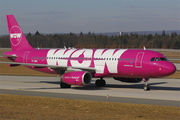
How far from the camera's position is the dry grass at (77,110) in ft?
51.5

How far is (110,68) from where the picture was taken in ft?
95.2

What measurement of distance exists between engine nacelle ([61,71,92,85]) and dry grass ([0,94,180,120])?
19.7ft

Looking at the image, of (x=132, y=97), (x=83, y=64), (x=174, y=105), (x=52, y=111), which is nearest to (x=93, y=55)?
(x=83, y=64)

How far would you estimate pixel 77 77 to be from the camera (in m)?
27.9

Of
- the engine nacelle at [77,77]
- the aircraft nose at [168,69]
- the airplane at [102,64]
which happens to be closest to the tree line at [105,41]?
the airplane at [102,64]

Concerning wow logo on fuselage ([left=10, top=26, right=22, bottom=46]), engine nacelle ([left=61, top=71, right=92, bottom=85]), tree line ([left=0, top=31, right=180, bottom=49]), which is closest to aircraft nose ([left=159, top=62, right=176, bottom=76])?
engine nacelle ([left=61, top=71, right=92, bottom=85])

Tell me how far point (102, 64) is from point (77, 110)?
12.1 metres

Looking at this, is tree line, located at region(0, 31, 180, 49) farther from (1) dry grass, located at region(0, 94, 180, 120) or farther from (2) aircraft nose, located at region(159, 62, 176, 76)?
(1) dry grass, located at region(0, 94, 180, 120)

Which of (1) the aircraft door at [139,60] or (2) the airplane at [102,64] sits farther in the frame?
(1) the aircraft door at [139,60]

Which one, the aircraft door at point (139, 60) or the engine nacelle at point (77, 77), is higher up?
the aircraft door at point (139, 60)

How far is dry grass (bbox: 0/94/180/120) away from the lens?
1569cm

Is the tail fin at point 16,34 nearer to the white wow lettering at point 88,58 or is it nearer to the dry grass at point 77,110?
the white wow lettering at point 88,58

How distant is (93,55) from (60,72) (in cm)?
352

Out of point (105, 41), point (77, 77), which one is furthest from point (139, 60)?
point (105, 41)
